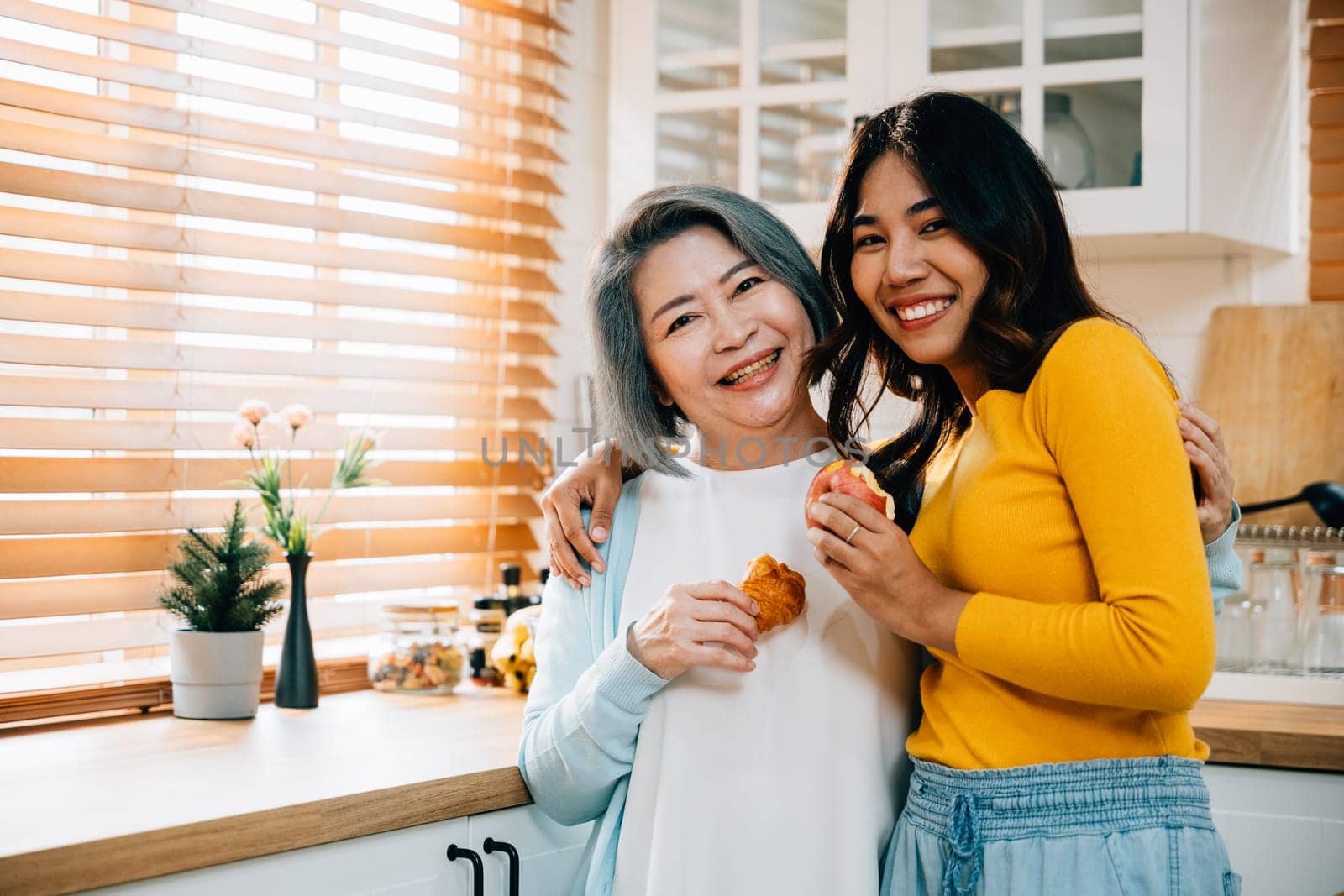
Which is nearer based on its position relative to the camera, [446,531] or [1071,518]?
[1071,518]

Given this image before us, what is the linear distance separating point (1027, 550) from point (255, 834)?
0.78 metres

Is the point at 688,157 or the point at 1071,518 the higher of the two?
the point at 688,157

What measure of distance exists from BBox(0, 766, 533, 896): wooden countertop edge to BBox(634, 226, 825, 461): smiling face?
0.49m

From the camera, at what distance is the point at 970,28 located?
2.12m

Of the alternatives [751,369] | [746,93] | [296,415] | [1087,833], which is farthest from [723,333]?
[746,93]

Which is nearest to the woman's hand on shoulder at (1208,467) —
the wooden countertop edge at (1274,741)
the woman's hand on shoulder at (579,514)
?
the wooden countertop edge at (1274,741)

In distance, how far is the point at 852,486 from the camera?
118cm

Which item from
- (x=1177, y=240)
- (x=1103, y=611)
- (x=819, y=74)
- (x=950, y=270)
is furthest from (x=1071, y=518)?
(x=819, y=74)

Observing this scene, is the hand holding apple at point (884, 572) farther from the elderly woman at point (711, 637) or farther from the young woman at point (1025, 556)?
the elderly woman at point (711, 637)

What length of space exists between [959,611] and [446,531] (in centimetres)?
136

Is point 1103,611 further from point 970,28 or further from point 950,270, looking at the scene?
point 970,28

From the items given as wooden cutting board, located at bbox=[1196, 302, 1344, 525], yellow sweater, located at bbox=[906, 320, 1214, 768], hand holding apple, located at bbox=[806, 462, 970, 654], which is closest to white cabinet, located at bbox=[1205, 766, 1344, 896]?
yellow sweater, located at bbox=[906, 320, 1214, 768]

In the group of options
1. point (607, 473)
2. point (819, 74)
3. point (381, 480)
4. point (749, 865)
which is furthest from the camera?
point (819, 74)

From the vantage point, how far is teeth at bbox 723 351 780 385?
140cm
